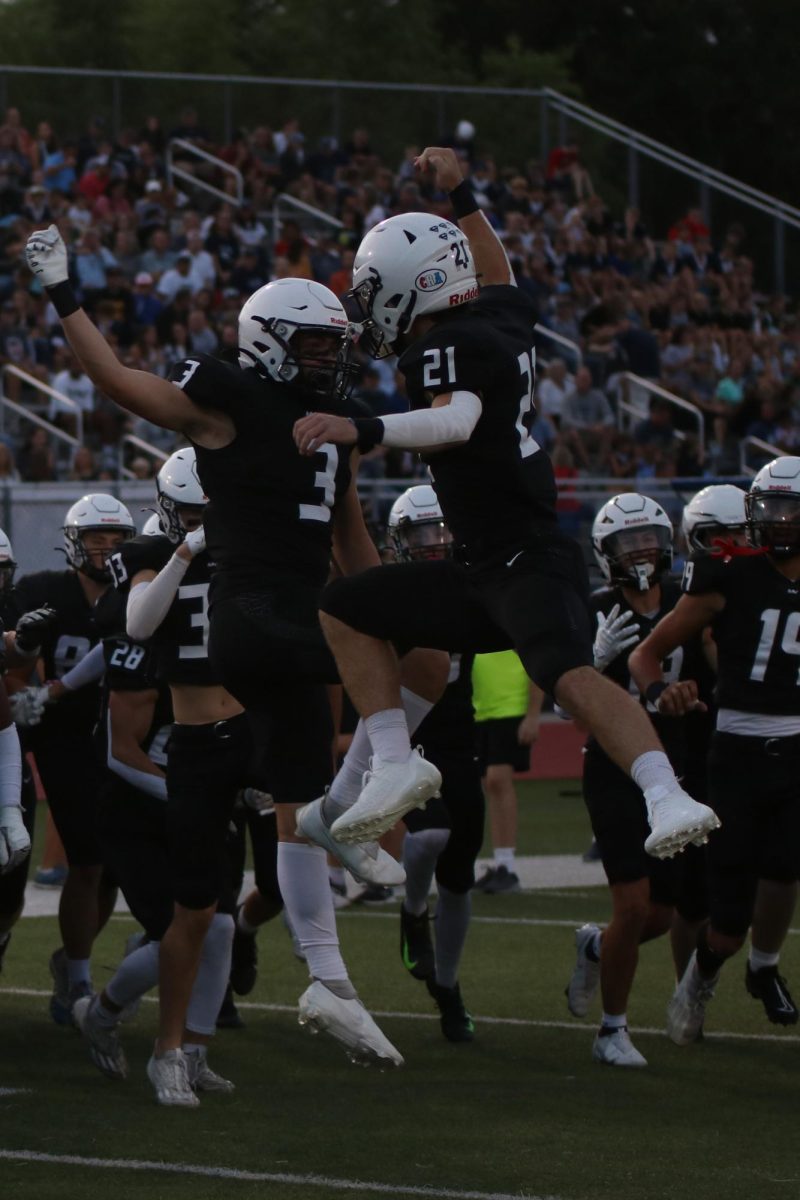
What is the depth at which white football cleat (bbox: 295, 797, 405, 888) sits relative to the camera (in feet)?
18.1

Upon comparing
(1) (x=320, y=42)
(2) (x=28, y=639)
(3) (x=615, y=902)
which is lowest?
(3) (x=615, y=902)

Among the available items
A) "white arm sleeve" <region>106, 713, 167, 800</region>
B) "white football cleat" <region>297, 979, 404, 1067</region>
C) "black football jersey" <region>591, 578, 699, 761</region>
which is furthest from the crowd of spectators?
"white football cleat" <region>297, 979, 404, 1067</region>

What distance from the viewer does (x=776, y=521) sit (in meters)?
7.20

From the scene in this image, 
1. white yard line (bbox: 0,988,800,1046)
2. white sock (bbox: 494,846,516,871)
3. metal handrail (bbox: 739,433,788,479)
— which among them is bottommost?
white sock (bbox: 494,846,516,871)

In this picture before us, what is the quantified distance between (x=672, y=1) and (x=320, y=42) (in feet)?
21.4

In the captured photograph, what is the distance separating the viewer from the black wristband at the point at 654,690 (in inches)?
283

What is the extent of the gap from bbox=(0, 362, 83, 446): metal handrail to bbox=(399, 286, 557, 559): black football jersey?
10768 millimetres

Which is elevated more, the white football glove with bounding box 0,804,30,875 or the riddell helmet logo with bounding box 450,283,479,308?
the riddell helmet logo with bounding box 450,283,479,308

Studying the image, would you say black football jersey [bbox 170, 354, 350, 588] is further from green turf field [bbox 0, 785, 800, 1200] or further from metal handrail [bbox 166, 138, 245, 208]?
metal handrail [bbox 166, 138, 245, 208]

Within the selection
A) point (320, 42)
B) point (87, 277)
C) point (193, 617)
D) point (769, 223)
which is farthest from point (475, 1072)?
point (320, 42)

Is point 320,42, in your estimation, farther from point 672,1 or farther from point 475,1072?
point 475,1072

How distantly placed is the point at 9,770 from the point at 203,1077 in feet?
3.75

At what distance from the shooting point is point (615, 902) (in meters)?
7.33

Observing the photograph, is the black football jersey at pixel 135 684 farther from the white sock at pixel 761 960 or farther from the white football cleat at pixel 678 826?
the white football cleat at pixel 678 826
